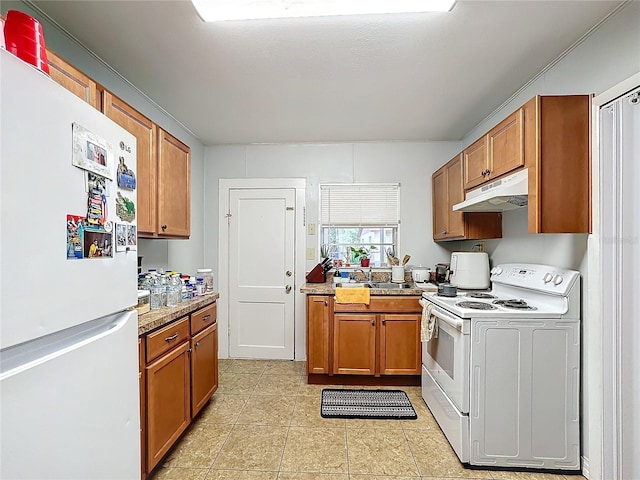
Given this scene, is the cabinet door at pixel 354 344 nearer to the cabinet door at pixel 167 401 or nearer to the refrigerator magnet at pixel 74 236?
the cabinet door at pixel 167 401

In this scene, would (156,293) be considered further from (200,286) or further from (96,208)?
(96,208)

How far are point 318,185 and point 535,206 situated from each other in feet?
7.76

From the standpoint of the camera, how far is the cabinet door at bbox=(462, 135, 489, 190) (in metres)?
2.39

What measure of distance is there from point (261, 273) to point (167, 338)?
1953 mm

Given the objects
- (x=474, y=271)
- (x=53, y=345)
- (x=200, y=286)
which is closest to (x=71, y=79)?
(x=53, y=345)

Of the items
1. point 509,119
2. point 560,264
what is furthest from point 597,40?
point 560,264

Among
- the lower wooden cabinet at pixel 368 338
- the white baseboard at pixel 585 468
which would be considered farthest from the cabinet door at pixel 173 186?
the white baseboard at pixel 585 468

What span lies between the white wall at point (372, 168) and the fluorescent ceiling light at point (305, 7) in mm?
2127

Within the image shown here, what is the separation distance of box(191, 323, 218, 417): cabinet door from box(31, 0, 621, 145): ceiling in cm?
184

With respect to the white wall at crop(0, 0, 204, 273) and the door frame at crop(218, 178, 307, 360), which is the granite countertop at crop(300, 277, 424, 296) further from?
the white wall at crop(0, 0, 204, 273)

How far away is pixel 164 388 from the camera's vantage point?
1.82 m

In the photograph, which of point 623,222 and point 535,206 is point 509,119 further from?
point 623,222

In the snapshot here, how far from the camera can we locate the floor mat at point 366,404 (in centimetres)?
253

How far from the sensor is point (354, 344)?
3.04m
